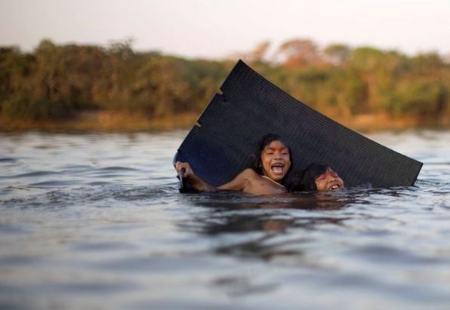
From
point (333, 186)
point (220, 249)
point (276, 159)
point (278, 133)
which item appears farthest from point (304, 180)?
point (220, 249)

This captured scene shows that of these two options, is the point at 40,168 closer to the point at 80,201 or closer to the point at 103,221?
the point at 80,201

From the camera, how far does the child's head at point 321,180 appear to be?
636 cm

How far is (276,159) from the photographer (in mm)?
6227

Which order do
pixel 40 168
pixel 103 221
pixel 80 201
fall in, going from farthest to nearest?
pixel 40 168
pixel 80 201
pixel 103 221

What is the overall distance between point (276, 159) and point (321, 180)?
1.58 ft

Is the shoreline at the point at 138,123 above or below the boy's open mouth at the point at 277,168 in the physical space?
above

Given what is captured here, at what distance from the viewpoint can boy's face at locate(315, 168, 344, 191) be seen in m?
6.35

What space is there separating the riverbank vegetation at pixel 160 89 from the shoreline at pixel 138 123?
0.04 m

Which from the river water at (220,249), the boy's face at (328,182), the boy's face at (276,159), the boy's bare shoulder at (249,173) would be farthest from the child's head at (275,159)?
the river water at (220,249)

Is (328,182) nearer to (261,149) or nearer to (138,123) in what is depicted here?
(261,149)

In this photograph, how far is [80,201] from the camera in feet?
18.7

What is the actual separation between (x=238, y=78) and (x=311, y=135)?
0.91 m

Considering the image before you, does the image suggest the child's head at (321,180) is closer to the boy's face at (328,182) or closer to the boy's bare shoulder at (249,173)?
the boy's face at (328,182)

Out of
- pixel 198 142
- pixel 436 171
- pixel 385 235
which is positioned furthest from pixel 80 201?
pixel 436 171
